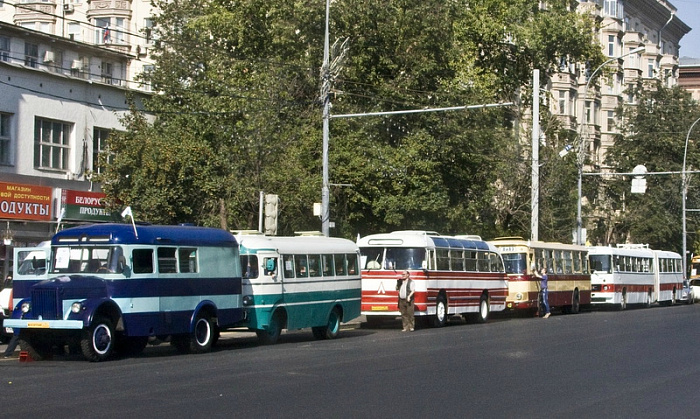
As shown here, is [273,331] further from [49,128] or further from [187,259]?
[49,128]

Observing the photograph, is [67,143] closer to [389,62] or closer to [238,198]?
[238,198]

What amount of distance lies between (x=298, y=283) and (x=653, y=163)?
53.0 m

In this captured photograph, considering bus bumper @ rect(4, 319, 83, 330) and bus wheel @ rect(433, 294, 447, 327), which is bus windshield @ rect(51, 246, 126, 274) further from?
bus wheel @ rect(433, 294, 447, 327)

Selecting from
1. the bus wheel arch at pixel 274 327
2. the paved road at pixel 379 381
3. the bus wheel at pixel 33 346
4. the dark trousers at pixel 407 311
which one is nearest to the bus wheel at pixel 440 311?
the dark trousers at pixel 407 311

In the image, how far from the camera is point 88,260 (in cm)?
2016

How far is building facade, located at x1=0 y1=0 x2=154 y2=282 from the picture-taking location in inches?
1362

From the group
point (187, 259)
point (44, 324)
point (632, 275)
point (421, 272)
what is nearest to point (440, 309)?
point (421, 272)

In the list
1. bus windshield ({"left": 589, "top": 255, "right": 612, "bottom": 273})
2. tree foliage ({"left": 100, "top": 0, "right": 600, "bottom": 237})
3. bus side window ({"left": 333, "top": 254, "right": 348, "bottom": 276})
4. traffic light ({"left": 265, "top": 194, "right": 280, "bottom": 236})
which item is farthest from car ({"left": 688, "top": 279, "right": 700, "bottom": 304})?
traffic light ({"left": 265, "top": 194, "right": 280, "bottom": 236})

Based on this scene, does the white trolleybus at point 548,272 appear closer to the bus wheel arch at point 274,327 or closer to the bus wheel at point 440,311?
the bus wheel at point 440,311

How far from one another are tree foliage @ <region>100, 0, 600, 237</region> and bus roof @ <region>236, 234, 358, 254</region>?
24.6 ft

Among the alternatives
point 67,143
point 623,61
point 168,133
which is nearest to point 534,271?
point 168,133

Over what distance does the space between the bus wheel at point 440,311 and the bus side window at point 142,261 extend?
13.1 m

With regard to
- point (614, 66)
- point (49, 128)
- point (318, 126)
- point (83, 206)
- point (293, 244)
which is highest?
point (614, 66)

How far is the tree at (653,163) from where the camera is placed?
71.6 m
